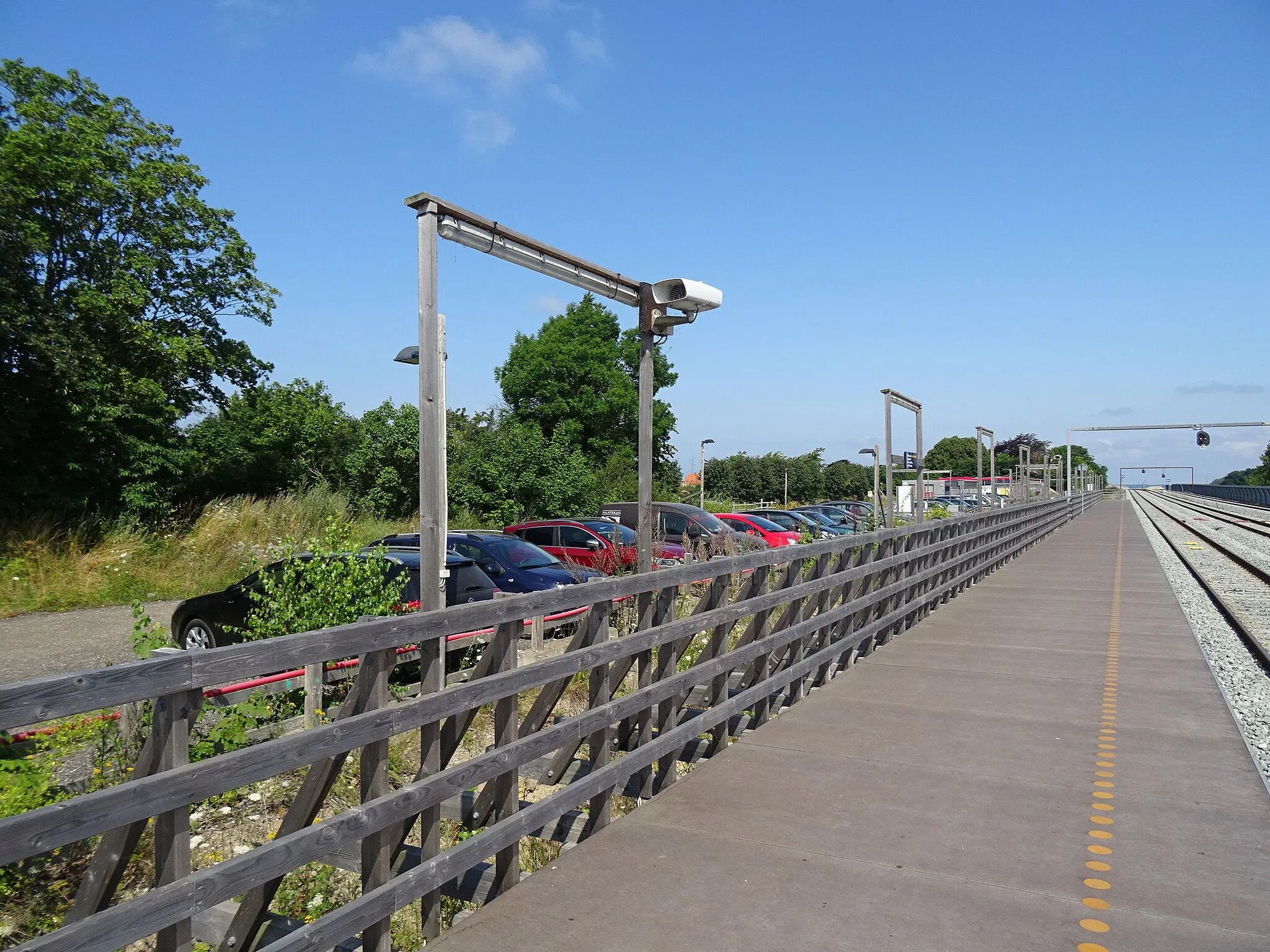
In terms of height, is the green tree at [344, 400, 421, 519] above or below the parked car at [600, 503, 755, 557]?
above

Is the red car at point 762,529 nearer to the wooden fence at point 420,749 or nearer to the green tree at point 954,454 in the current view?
the wooden fence at point 420,749

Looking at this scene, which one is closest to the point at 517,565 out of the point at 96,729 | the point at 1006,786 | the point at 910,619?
the point at 910,619

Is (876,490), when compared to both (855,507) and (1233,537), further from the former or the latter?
(1233,537)

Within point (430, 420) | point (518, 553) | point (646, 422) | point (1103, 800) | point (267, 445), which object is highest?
point (267, 445)

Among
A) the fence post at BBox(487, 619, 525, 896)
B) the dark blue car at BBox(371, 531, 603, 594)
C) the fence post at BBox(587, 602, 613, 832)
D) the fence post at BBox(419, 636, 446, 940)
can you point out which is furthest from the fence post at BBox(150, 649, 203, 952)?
the dark blue car at BBox(371, 531, 603, 594)

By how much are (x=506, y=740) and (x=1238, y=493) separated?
399 ft

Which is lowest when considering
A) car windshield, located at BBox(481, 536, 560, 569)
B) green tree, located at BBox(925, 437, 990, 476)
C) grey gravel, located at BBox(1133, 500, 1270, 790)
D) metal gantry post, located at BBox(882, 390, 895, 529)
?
grey gravel, located at BBox(1133, 500, 1270, 790)

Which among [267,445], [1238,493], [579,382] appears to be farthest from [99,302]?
[1238,493]

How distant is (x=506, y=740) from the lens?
4.07 meters

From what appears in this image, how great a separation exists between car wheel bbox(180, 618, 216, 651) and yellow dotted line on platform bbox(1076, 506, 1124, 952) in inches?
346

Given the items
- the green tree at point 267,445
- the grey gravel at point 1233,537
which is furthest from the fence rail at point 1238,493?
the green tree at point 267,445

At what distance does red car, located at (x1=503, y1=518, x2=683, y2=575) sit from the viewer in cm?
1605

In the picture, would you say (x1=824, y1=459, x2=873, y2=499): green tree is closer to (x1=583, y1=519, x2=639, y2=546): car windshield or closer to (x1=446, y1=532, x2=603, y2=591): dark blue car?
(x1=583, y1=519, x2=639, y2=546): car windshield

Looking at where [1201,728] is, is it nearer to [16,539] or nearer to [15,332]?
[16,539]
